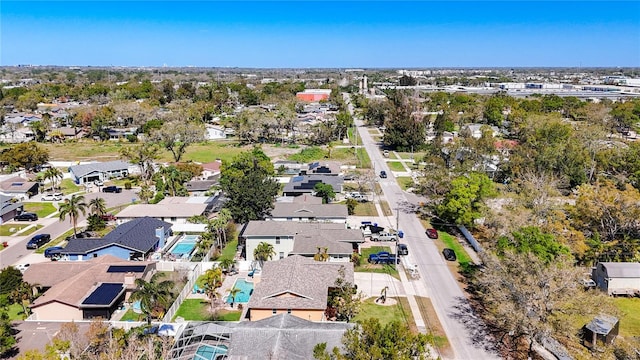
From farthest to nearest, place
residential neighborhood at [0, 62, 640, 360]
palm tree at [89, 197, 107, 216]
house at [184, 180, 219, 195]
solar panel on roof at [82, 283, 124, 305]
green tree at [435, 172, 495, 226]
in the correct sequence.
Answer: house at [184, 180, 219, 195], palm tree at [89, 197, 107, 216], green tree at [435, 172, 495, 226], solar panel on roof at [82, 283, 124, 305], residential neighborhood at [0, 62, 640, 360]

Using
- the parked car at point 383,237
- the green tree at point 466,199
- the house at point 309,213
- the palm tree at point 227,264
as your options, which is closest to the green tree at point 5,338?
the palm tree at point 227,264

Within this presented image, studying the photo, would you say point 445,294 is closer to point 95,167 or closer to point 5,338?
point 5,338

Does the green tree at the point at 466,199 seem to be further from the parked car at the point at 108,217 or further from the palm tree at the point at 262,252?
the parked car at the point at 108,217

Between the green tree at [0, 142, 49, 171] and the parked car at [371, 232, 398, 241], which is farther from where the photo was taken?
the green tree at [0, 142, 49, 171]

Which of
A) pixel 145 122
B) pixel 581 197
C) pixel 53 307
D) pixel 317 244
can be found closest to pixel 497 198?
pixel 581 197

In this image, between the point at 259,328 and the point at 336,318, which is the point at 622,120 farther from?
the point at 259,328

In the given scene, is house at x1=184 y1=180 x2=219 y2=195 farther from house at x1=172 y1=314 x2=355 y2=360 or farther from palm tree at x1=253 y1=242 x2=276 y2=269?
house at x1=172 y1=314 x2=355 y2=360

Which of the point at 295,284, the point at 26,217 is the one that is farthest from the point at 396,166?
the point at 26,217

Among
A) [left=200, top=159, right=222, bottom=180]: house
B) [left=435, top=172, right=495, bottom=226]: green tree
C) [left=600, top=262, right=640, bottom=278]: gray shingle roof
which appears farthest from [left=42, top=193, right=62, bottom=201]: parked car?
[left=600, top=262, right=640, bottom=278]: gray shingle roof
